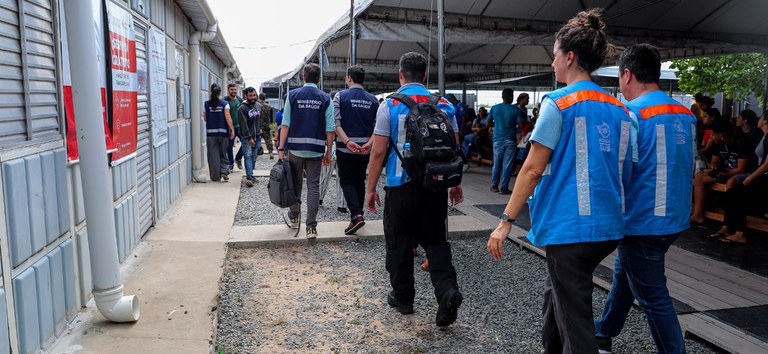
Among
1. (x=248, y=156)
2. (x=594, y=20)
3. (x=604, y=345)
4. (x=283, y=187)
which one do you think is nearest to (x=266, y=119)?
(x=248, y=156)

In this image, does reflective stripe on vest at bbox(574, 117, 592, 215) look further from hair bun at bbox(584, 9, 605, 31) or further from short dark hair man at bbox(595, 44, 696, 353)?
short dark hair man at bbox(595, 44, 696, 353)

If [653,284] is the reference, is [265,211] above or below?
below

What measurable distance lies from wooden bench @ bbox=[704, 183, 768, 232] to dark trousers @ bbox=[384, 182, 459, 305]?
4.05 metres

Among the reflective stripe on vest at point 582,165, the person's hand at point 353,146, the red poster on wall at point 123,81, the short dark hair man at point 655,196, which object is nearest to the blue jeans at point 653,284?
the short dark hair man at point 655,196

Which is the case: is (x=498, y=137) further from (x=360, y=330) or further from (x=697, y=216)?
(x=360, y=330)

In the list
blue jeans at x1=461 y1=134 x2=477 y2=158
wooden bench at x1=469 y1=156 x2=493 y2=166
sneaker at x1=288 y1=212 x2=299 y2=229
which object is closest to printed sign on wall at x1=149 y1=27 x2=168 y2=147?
sneaker at x1=288 y1=212 x2=299 y2=229

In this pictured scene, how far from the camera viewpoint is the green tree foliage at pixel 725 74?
2212 cm

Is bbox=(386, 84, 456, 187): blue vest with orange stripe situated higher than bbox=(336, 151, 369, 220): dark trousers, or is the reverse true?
bbox=(386, 84, 456, 187): blue vest with orange stripe

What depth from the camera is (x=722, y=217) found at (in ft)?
20.5

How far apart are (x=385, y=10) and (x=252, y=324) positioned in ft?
Result: 20.6

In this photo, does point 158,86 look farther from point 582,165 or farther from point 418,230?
point 582,165

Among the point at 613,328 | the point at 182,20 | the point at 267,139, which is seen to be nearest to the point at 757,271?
the point at 613,328

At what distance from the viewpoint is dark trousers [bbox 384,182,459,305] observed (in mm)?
3555

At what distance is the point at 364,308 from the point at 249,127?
6402 mm
